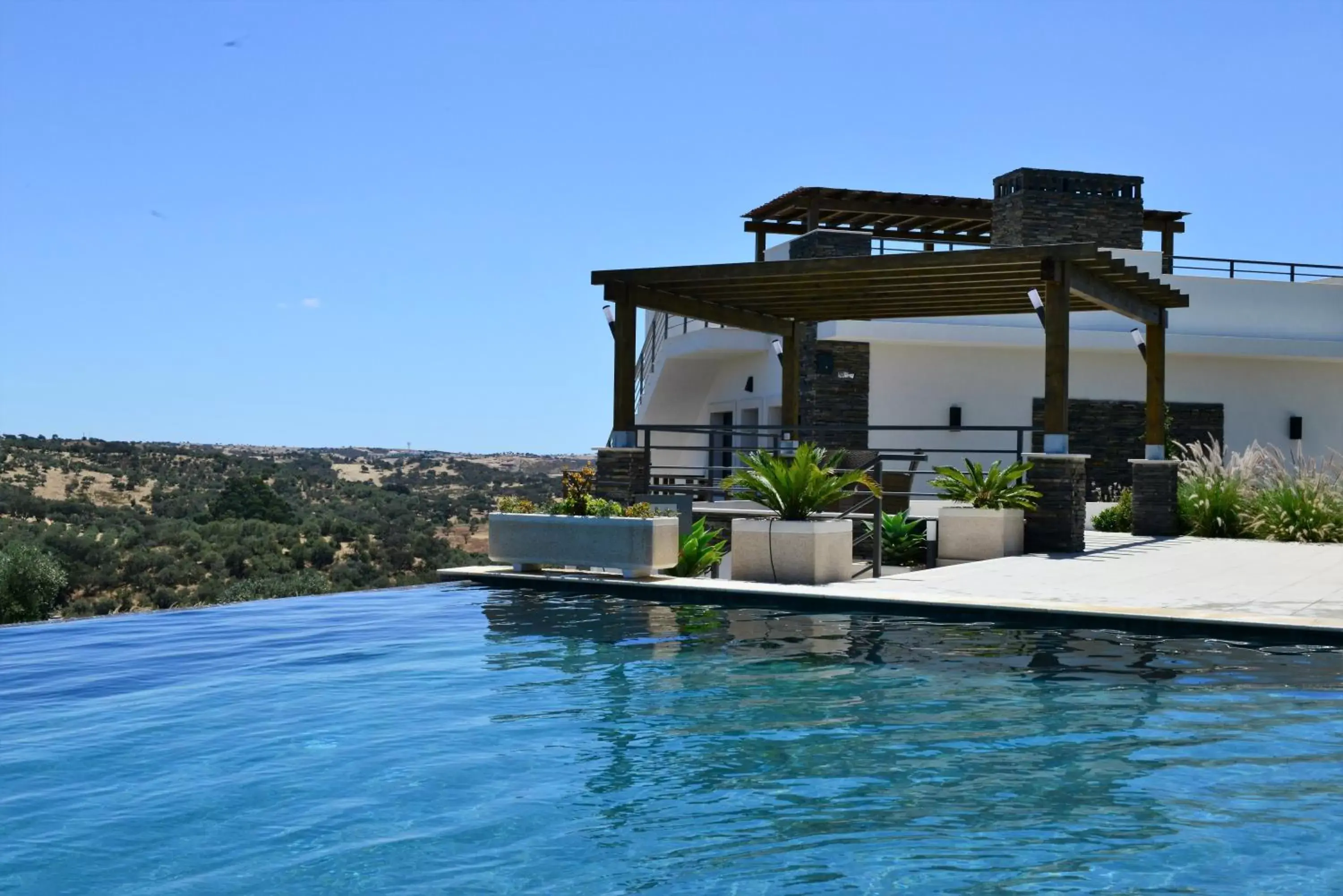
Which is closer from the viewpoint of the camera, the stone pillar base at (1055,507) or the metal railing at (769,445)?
the stone pillar base at (1055,507)

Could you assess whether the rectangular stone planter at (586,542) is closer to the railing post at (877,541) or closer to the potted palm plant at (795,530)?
the potted palm plant at (795,530)

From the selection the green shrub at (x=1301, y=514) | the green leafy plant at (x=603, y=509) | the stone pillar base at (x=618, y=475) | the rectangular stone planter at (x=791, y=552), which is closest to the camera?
the rectangular stone planter at (x=791, y=552)

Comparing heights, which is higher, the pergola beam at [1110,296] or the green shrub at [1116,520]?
the pergola beam at [1110,296]

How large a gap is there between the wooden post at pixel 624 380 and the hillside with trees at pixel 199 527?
1.32 metres

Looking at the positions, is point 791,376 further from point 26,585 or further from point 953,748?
point 26,585

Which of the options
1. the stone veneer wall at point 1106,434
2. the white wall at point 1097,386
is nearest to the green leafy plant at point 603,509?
the white wall at point 1097,386

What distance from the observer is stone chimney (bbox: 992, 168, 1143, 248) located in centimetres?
2562

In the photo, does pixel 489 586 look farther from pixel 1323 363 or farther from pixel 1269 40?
pixel 1323 363

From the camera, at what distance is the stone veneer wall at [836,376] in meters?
24.1

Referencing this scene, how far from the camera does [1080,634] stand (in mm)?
10453

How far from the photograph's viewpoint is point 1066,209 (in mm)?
26031

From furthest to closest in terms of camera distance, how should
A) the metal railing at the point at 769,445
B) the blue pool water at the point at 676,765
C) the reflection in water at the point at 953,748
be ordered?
the metal railing at the point at 769,445
the reflection in water at the point at 953,748
the blue pool water at the point at 676,765

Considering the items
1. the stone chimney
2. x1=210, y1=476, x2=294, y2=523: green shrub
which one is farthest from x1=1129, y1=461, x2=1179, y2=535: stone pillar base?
x1=210, y1=476, x2=294, y2=523: green shrub

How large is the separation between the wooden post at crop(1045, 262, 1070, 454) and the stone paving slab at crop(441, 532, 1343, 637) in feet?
5.64
